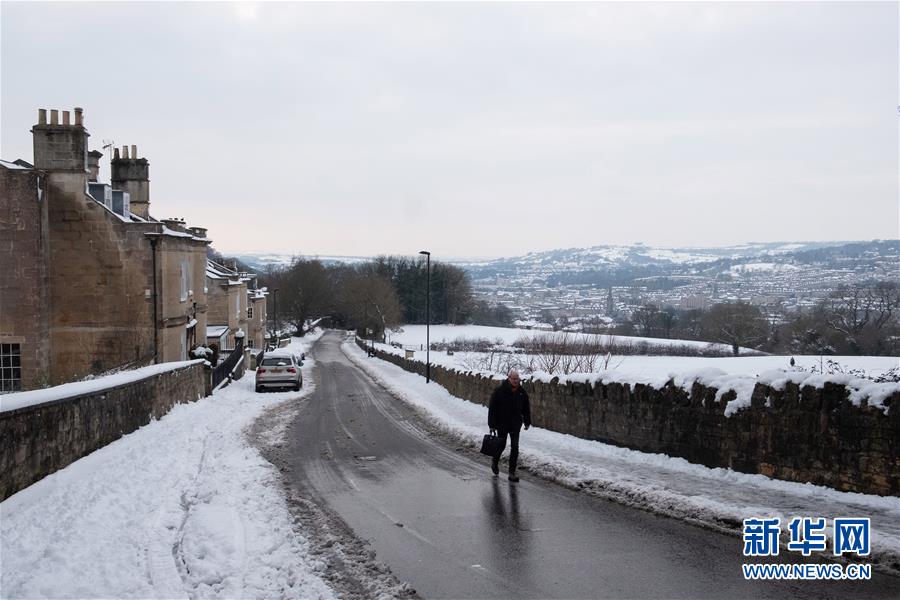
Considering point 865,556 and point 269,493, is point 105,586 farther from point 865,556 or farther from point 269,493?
point 865,556

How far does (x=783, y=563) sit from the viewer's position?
7.18 m

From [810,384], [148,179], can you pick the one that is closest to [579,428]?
[810,384]

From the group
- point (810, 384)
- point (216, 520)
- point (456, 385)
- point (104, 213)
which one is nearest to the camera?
point (216, 520)

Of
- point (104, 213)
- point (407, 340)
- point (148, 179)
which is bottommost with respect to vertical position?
point (407, 340)

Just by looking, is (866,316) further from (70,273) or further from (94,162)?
(70,273)

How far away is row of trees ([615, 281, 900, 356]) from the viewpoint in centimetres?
6588

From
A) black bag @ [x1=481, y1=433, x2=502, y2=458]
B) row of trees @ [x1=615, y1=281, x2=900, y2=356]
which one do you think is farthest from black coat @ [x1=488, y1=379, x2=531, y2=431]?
row of trees @ [x1=615, y1=281, x2=900, y2=356]

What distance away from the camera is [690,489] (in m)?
10.2

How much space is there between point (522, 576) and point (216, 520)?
13.6ft

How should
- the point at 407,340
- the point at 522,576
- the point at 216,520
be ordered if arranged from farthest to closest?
the point at 407,340 → the point at 216,520 → the point at 522,576

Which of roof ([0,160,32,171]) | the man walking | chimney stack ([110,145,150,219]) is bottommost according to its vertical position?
the man walking

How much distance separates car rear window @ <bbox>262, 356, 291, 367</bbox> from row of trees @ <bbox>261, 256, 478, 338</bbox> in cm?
7819

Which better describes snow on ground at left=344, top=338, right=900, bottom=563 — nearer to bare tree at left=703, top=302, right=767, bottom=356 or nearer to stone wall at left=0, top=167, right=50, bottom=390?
stone wall at left=0, top=167, right=50, bottom=390

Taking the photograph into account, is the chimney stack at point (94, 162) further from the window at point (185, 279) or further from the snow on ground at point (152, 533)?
the snow on ground at point (152, 533)
